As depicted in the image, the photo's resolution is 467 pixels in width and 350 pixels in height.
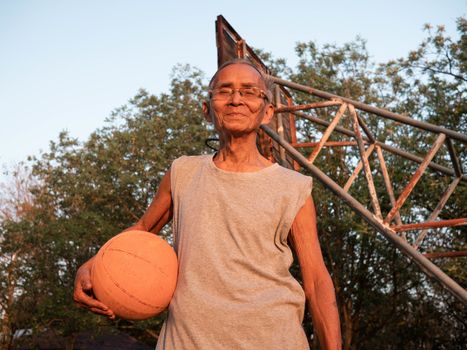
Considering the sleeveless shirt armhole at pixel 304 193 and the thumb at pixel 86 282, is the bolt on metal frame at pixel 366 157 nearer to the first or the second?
the sleeveless shirt armhole at pixel 304 193

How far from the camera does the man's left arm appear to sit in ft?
6.28

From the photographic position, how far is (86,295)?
2102 millimetres

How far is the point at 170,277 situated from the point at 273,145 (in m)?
4.39

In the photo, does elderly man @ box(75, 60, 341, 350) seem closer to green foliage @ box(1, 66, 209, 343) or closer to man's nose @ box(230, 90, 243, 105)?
man's nose @ box(230, 90, 243, 105)

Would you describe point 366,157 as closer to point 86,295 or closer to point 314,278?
point 314,278

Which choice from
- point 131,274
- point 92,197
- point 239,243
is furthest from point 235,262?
point 92,197

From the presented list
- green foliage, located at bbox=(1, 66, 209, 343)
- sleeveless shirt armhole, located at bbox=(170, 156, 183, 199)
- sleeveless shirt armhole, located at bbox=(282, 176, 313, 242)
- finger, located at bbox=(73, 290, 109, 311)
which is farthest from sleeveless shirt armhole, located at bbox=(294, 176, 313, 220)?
green foliage, located at bbox=(1, 66, 209, 343)

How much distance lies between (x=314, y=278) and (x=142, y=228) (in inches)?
26.2

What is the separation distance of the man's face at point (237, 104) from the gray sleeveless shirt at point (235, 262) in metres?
0.15

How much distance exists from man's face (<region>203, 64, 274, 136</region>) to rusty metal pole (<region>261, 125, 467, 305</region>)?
282cm

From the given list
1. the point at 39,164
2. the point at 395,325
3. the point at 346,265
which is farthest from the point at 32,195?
the point at 395,325

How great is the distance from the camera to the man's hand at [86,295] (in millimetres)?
2076

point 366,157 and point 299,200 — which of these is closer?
point 299,200

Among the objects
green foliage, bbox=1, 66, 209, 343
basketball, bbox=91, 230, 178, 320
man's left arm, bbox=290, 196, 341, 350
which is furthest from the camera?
green foliage, bbox=1, 66, 209, 343
